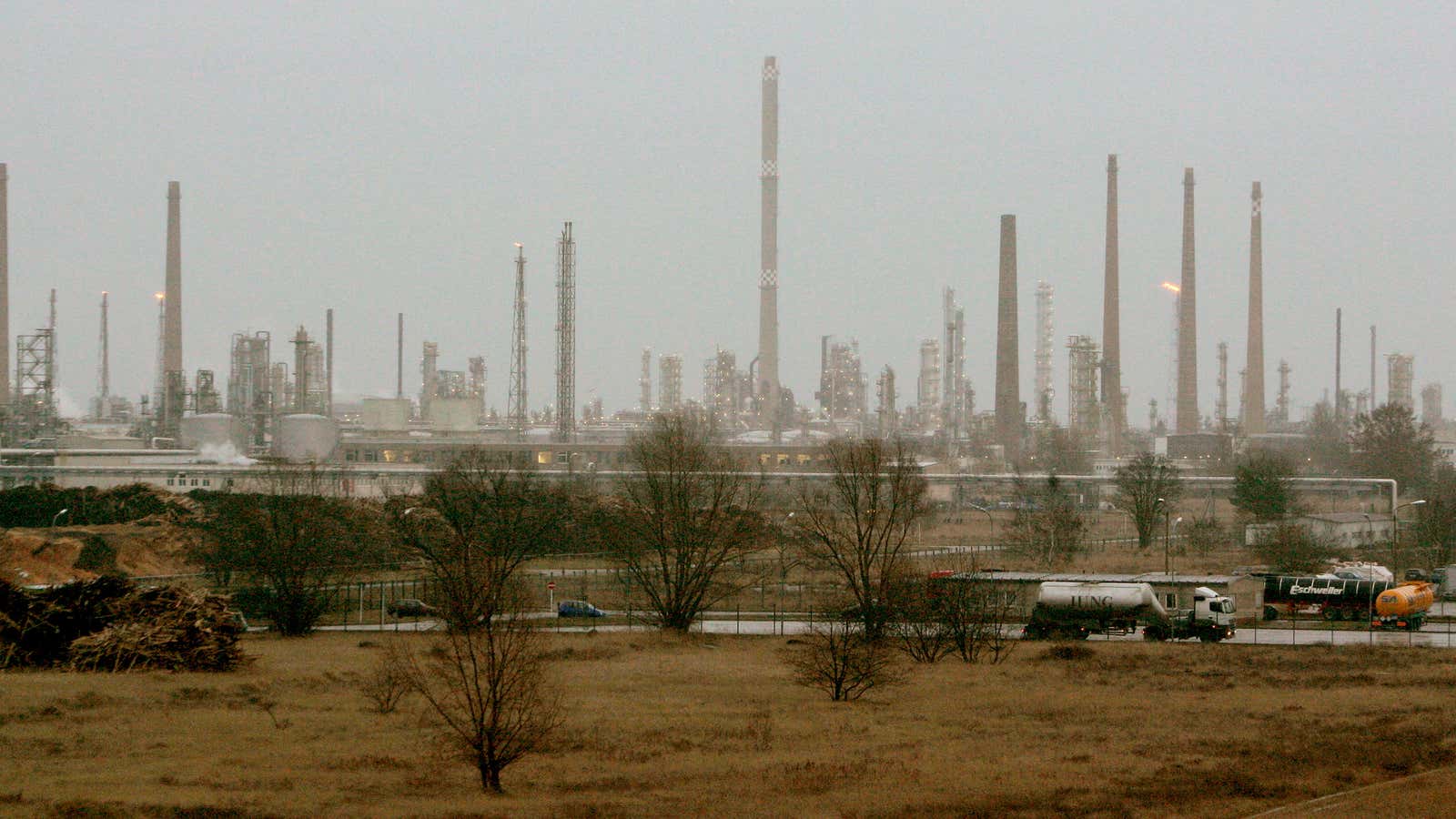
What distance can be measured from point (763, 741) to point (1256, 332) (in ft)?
225

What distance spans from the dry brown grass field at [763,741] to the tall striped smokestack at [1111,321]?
5683 cm

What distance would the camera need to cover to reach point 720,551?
2652 cm

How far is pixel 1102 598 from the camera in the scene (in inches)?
939

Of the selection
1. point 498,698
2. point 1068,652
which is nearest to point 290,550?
point 1068,652

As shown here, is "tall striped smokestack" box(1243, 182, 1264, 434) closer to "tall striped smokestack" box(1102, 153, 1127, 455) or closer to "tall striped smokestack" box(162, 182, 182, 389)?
"tall striped smokestack" box(1102, 153, 1127, 455)

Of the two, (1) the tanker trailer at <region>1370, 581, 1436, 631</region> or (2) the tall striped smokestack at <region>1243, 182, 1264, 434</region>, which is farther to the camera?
(2) the tall striped smokestack at <region>1243, 182, 1264, 434</region>

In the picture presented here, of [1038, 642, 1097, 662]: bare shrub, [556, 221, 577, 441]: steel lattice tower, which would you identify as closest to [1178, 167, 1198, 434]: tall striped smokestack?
[556, 221, 577, 441]: steel lattice tower

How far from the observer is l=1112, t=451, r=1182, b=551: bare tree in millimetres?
37875

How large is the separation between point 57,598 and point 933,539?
26075 mm

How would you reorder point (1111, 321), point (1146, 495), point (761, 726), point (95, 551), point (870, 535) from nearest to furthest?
point (761, 726)
point (870, 535)
point (95, 551)
point (1146, 495)
point (1111, 321)

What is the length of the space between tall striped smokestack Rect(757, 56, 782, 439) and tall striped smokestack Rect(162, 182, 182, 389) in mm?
28897

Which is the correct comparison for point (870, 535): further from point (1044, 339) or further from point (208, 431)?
point (1044, 339)

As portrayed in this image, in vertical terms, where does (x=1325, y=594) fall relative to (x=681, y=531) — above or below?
below

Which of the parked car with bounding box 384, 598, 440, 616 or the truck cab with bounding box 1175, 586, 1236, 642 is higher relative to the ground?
the truck cab with bounding box 1175, 586, 1236, 642
